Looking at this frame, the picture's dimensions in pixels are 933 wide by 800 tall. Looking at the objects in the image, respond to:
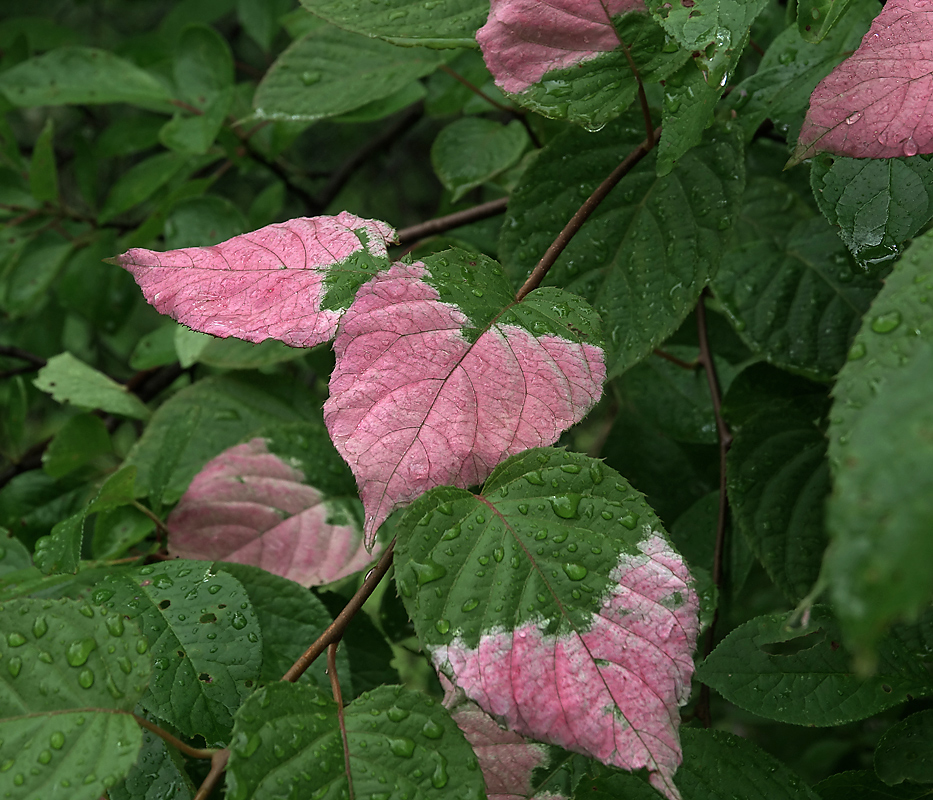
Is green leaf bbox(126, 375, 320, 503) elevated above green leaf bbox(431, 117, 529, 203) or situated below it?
below

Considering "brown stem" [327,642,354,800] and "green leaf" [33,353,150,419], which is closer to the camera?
"brown stem" [327,642,354,800]

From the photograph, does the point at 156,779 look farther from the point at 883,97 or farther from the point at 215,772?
the point at 883,97

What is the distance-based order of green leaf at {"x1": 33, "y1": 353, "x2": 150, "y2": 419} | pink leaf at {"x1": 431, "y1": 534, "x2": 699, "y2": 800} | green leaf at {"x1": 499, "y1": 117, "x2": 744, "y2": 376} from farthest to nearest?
green leaf at {"x1": 33, "y1": 353, "x2": 150, "y2": 419} < green leaf at {"x1": 499, "y1": 117, "x2": 744, "y2": 376} < pink leaf at {"x1": 431, "y1": 534, "x2": 699, "y2": 800}

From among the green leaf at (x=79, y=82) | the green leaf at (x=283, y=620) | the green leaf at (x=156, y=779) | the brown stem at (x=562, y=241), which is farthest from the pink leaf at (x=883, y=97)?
the green leaf at (x=79, y=82)

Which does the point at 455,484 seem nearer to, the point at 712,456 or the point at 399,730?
the point at 399,730

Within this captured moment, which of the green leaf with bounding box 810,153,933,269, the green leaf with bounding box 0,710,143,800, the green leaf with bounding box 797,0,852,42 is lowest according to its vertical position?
the green leaf with bounding box 0,710,143,800

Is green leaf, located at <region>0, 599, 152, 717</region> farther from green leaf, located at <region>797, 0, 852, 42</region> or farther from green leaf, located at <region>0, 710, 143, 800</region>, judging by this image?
green leaf, located at <region>797, 0, 852, 42</region>

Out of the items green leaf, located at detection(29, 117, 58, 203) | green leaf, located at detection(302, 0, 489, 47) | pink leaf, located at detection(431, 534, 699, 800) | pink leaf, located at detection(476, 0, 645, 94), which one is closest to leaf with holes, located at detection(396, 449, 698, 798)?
pink leaf, located at detection(431, 534, 699, 800)
